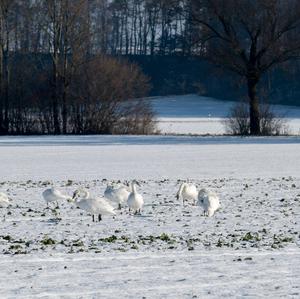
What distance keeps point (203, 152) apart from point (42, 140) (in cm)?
1303

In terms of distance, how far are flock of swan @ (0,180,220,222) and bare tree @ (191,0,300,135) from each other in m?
29.7

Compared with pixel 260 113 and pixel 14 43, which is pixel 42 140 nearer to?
pixel 260 113

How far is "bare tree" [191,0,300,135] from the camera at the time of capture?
47156mm

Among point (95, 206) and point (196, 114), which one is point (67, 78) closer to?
point (196, 114)

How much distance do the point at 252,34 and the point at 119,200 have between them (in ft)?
107

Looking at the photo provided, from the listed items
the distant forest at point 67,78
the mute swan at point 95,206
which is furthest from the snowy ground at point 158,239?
the distant forest at point 67,78

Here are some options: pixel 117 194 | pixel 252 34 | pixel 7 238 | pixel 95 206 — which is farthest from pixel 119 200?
pixel 252 34

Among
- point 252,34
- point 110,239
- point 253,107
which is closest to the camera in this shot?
point 110,239

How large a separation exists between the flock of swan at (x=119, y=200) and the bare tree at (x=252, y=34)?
97.5ft

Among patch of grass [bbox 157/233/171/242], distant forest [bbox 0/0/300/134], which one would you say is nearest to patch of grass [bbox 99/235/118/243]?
patch of grass [bbox 157/233/171/242]

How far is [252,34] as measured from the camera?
48.5 m

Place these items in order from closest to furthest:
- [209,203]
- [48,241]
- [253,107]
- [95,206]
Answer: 1. [48,241]
2. [95,206]
3. [209,203]
4. [253,107]

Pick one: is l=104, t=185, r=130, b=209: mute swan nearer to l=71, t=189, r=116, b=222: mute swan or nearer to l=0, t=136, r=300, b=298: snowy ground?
l=0, t=136, r=300, b=298: snowy ground

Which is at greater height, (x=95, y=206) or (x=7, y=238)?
(x=95, y=206)
